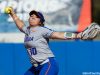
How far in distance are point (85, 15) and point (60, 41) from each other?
2.60m

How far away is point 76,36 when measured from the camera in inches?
257

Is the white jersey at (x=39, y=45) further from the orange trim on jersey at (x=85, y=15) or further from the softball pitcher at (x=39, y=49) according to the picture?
the orange trim on jersey at (x=85, y=15)

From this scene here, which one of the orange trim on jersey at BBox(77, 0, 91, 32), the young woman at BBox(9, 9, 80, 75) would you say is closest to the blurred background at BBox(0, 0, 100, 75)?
the orange trim on jersey at BBox(77, 0, 91, 32)

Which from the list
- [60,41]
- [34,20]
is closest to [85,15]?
[60,41]

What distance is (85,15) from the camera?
40.1 feet

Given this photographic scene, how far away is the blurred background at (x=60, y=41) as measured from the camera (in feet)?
30.9

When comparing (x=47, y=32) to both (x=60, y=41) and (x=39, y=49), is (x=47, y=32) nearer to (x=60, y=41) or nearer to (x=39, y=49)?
(x=39, y=49)

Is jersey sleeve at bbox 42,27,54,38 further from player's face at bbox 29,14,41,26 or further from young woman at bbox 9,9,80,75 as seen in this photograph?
player's face at bbox 29,14,41,26

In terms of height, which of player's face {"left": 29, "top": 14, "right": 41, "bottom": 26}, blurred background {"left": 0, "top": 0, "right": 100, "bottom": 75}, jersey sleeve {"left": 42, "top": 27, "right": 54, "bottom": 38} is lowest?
blurred background {"left": 0, "top": 0, "right": 100, "bottom": 75}

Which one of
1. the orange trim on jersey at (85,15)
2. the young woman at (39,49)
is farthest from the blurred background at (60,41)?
the young woman at (39,49)

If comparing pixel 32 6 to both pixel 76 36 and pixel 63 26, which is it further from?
pixel 76 36

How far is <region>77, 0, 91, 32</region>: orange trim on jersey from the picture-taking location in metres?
12.1

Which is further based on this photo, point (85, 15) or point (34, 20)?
point (85, 15)

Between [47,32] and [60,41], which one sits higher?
[47,32]
